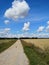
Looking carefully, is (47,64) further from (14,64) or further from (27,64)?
(14,64)

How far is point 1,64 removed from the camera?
14.7 meters

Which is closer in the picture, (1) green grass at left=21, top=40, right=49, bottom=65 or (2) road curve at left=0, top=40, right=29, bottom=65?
(2) road curve at left=0, top=40, right=29, bottom=65

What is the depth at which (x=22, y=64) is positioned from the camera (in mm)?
14992

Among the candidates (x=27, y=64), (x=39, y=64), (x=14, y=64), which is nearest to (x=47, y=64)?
(x=39, y=64)

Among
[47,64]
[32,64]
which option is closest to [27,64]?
[32,64]

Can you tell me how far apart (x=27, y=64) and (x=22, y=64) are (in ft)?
1.33

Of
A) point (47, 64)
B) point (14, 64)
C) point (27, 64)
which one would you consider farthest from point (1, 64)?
point (47, 64)

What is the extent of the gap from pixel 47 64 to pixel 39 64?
0.62 meters

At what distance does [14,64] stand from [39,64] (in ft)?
6.30

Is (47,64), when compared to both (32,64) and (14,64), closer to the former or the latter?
(32,64)

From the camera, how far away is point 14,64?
1498 cm

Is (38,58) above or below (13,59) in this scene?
above

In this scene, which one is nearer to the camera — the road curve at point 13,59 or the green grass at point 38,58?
the road curve at point 13,59

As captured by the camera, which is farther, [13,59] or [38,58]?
[13,59]
